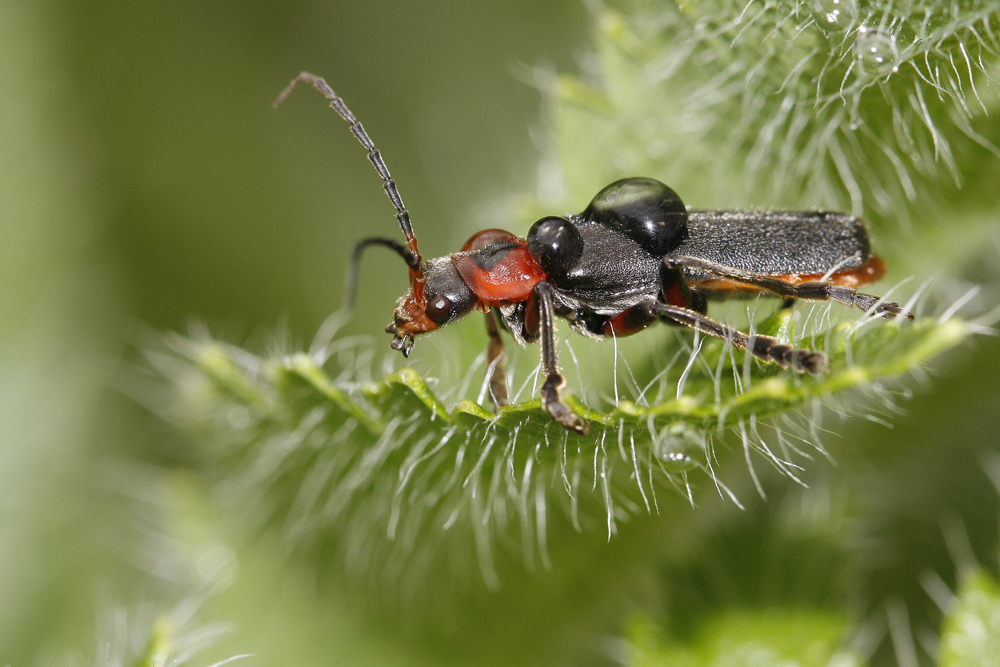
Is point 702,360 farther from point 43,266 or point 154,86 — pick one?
point 154,86

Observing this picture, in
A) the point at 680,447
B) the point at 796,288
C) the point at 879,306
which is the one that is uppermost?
the point at 796,288

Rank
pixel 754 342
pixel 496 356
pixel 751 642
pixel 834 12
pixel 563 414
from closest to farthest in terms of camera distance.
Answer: pixel 563 414, pixel 754 342, pixel 834 12, pixel 751 642, pixel 496 356

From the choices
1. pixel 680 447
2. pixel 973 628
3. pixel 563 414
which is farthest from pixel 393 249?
pixel 973 628

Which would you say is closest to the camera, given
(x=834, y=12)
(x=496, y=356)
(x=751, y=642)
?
(x=834, y=12)

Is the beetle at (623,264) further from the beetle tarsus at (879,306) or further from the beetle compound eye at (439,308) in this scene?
the beetle tarsus at (879,306)

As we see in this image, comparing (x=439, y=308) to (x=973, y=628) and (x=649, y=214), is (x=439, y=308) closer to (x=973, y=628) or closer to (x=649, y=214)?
(x=649, y=214)

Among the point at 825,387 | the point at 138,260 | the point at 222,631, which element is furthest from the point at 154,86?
the point at 825,387

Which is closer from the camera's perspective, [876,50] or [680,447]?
[680,447]

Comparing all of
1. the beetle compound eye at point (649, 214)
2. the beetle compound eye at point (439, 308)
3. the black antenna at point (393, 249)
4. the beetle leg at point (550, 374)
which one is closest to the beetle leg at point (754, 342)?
the beetle compound eye at point (649, 214)
